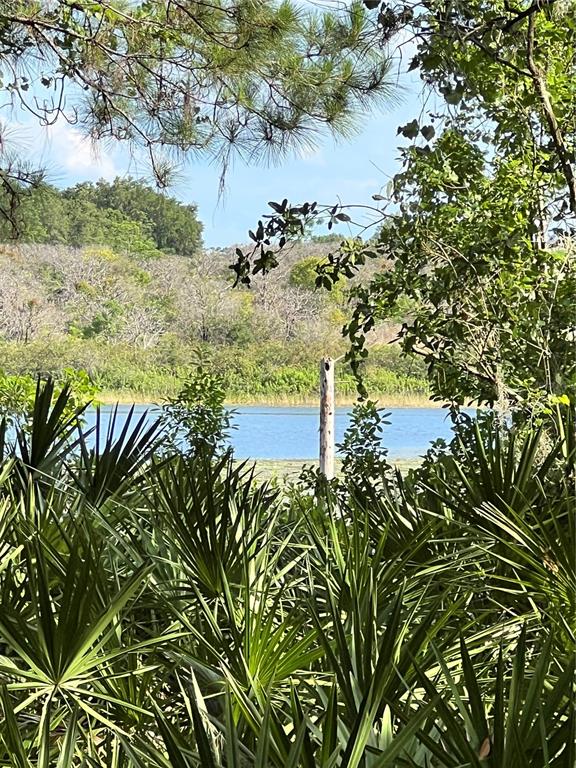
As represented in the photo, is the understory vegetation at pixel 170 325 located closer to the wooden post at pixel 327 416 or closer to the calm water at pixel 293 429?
the calm water at pixel 293 429

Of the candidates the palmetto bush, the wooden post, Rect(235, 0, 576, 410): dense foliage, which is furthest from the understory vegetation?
the palmetto bush

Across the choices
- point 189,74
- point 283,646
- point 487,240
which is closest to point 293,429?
point 189,74

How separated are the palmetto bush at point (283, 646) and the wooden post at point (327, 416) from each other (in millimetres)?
2858

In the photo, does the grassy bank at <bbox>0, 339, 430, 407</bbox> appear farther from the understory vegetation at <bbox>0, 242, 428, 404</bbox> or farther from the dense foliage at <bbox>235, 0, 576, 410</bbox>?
the dense foliage at <bbox>235, 0, 576, 410</bbox>

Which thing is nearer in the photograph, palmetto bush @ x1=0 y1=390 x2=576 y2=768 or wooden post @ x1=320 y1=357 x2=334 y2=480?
palmetto bush @ x1=0 y1=390 x2=576 y2=768

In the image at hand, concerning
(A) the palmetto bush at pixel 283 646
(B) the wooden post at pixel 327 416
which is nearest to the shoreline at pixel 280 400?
(B) the wooden post at pixel 327 416

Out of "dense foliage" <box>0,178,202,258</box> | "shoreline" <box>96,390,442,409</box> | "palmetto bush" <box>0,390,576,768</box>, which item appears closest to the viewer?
"palmetto bush" <box>0,390,576,768</box>

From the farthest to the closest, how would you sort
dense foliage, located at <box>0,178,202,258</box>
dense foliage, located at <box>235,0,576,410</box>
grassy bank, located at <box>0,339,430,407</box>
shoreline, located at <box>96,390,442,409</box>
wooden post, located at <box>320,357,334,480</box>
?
grassy bank, located at <box>0,339,430,407</box> < dense foliage, located at <box>0,178,202,258</box> < shoreline, located at <box>96,390,442,409</box> < wooden post, located at <box>320,357,334,480</box> < dense foliage, located at <box>235,0,576,410</box>

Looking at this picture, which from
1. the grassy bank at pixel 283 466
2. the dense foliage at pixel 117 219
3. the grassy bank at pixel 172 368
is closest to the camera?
the grassy bank at pixel 283 466

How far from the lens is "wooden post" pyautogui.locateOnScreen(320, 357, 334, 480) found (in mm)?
4859

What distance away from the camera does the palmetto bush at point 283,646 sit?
2.30 feet

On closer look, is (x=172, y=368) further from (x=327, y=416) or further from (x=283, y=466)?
(x=327, y=416)

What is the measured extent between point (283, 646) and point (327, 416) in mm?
3878

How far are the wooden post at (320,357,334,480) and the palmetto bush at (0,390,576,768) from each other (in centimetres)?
286
